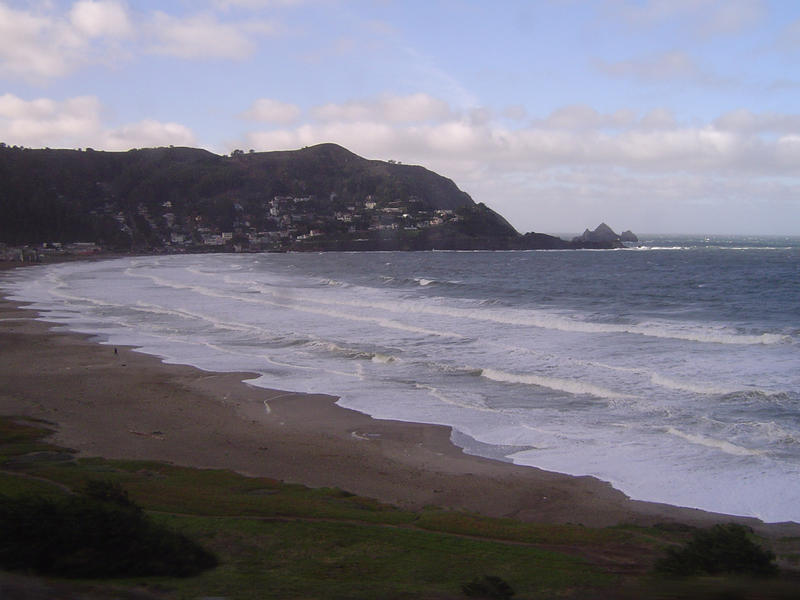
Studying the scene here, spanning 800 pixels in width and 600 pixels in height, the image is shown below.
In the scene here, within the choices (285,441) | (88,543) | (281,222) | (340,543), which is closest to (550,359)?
(285,441)

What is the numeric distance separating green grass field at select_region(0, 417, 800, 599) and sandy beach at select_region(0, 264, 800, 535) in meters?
0.96

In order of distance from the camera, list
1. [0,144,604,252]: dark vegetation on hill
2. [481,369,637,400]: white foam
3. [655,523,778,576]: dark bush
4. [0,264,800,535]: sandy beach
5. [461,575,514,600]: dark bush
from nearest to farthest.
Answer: [461,575,514,600]: dark bush, [655,523,778,576]: dark bush, [0,264,800,535]: sandy beach, [481,369,637,400]: white foam, [0,144,604,252]: dark vegetation on hill

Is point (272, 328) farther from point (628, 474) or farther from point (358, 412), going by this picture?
point (628, 474)

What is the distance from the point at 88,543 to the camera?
6.07 m

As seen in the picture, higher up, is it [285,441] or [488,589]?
[488,589]

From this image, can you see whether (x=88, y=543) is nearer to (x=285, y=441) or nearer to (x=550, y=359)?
(x=285, y=441)

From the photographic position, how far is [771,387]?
17.1 m

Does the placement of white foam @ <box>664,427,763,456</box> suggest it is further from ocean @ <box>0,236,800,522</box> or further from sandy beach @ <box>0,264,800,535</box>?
sandy beach @ <box>0,264,800,535</box>

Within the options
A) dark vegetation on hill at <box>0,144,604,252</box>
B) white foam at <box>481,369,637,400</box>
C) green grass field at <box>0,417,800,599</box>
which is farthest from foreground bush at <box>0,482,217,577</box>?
dark vegetation on hill at <box>0,144,604,252</box>

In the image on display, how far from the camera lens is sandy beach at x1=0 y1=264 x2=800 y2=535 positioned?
10422 millimetres

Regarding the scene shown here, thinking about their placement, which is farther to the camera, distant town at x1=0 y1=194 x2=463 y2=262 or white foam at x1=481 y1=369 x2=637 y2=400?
distant town at x1=0 y1=194 x2=463 y2=262

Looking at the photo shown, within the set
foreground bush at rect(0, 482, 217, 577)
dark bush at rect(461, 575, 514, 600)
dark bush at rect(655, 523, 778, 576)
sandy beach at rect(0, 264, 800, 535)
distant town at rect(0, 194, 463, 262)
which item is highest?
distant town at rect(0, 194, 463, 262)

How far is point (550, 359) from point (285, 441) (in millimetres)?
10232

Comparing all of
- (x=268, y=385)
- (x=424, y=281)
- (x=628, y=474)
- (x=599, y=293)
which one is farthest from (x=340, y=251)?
(x=628, y=474)
